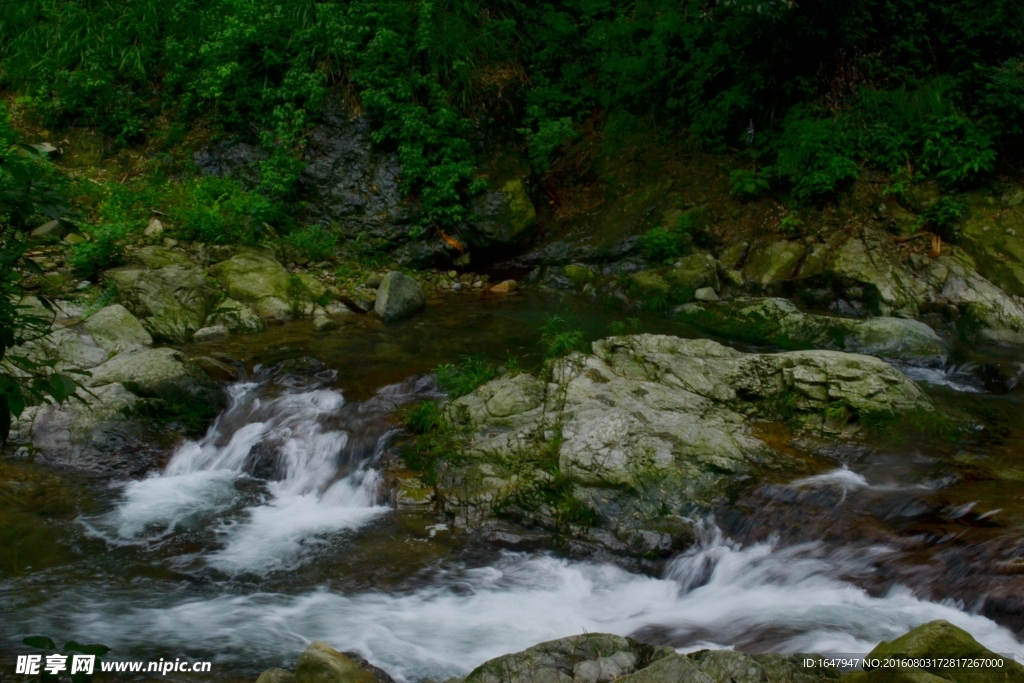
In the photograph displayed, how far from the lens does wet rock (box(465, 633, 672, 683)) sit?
359 centimetres

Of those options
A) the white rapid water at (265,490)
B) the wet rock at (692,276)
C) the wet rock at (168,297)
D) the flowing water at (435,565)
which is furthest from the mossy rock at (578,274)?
the flowing water at (435,565)

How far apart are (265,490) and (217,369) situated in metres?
2.08

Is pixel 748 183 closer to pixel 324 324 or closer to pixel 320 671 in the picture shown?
pixel 324 324

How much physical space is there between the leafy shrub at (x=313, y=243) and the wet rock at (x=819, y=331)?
18.4 feet

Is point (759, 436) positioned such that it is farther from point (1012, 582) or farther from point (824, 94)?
point (824, 94)

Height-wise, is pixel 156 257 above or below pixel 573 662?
above

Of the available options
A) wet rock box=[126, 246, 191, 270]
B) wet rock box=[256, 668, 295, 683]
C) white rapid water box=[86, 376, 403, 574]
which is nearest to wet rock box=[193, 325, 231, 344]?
wet rock box=[126, 246, 191, 270]

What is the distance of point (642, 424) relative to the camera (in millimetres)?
A: 6320

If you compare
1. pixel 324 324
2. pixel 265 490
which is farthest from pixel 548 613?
pixel 324 324

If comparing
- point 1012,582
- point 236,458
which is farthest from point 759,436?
point 236,458

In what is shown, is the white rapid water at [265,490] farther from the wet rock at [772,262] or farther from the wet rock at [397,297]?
the wet rock at [772,262]

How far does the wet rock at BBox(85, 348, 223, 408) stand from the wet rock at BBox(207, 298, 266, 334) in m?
1.80

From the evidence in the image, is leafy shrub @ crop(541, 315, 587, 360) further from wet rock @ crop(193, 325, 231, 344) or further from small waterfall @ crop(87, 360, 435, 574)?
wet rock @ crop(193, 325, 231, 344)

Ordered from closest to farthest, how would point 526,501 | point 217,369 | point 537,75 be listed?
point 526,501, point 217,369, point 537,75
